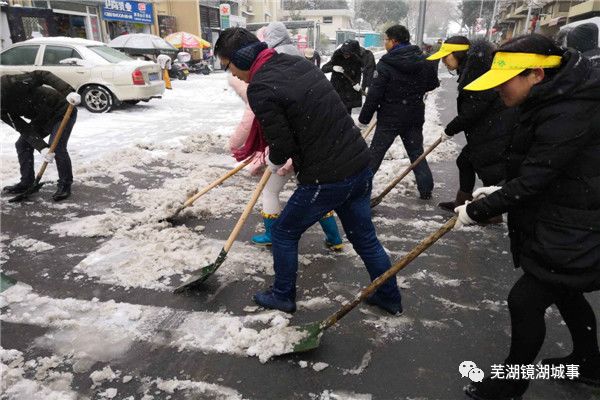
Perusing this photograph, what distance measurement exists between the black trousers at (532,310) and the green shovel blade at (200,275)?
78.1 inches

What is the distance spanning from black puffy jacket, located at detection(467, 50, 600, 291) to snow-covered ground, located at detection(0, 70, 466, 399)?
44.5 inches

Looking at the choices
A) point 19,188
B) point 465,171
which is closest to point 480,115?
point 465,171

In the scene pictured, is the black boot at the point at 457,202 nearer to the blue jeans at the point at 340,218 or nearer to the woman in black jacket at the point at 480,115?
the woman in black jacket at the point at 480,115

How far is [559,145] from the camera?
5.49 feet

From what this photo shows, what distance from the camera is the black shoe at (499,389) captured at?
2.09 meters

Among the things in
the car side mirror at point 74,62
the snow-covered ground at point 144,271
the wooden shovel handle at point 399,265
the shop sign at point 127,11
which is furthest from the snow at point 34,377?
the shop sign at point 127,11

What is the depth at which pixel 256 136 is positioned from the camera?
288 cm

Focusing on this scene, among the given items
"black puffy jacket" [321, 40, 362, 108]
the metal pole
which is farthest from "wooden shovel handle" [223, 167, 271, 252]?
the metal pole

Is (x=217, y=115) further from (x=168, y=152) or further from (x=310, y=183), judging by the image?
(x=310, y=183)

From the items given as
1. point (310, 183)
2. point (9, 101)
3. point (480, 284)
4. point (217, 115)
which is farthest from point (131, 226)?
point (217, 115)

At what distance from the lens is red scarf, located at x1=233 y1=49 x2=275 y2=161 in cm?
245

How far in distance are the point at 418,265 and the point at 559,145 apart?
2.02m

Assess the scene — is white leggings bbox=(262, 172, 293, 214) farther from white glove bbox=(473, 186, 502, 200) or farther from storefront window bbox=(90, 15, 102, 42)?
storefront window bbox=(90, 15, 102, 42)

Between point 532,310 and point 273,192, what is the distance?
6.70ft
